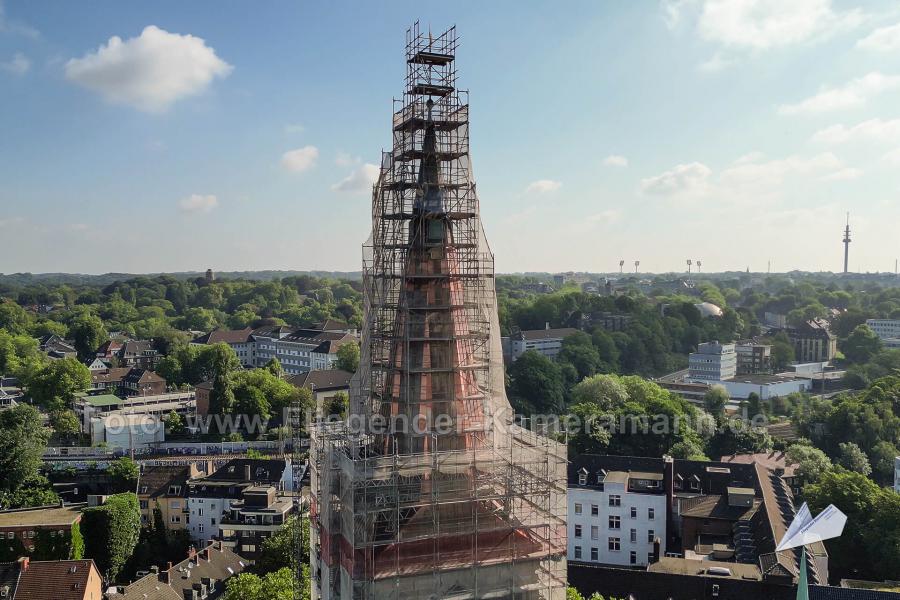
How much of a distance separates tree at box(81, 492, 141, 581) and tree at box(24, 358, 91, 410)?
Result: 39.4 meters

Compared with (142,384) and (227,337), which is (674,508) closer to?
(142,384)

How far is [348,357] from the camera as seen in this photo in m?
110

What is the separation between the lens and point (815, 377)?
12012cm

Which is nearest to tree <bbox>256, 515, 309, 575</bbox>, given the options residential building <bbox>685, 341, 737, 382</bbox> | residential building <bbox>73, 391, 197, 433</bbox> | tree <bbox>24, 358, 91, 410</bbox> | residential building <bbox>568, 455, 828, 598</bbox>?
residential building <bbox>568, 455, 828, 598</bbox>

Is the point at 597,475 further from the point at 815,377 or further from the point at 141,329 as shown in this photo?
the point at 141,329

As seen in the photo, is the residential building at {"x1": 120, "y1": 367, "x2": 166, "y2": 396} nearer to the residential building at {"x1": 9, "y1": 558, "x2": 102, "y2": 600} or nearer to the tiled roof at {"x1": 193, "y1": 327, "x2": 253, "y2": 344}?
the tiled roof at {"x1": 193, "y1": 327, "x2": 253, "y2": 344}

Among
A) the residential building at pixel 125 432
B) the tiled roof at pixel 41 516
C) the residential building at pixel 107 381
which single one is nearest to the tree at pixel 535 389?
the residential building at pixel 125 432

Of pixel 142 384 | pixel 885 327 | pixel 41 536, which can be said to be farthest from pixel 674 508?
pixel 885 327

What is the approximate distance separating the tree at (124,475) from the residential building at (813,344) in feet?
401

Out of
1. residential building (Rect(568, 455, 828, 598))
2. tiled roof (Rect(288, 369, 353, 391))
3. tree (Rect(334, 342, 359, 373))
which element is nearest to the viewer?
residential building (Rect(568, 455, 828, 598))

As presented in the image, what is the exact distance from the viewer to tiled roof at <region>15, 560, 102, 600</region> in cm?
4209

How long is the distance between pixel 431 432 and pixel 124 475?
47.5m

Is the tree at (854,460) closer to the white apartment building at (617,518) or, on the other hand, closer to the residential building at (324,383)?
the white apartment building at (617,518)

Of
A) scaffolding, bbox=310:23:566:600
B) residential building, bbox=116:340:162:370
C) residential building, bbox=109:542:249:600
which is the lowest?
residential building, bbox=109:542:249:600
